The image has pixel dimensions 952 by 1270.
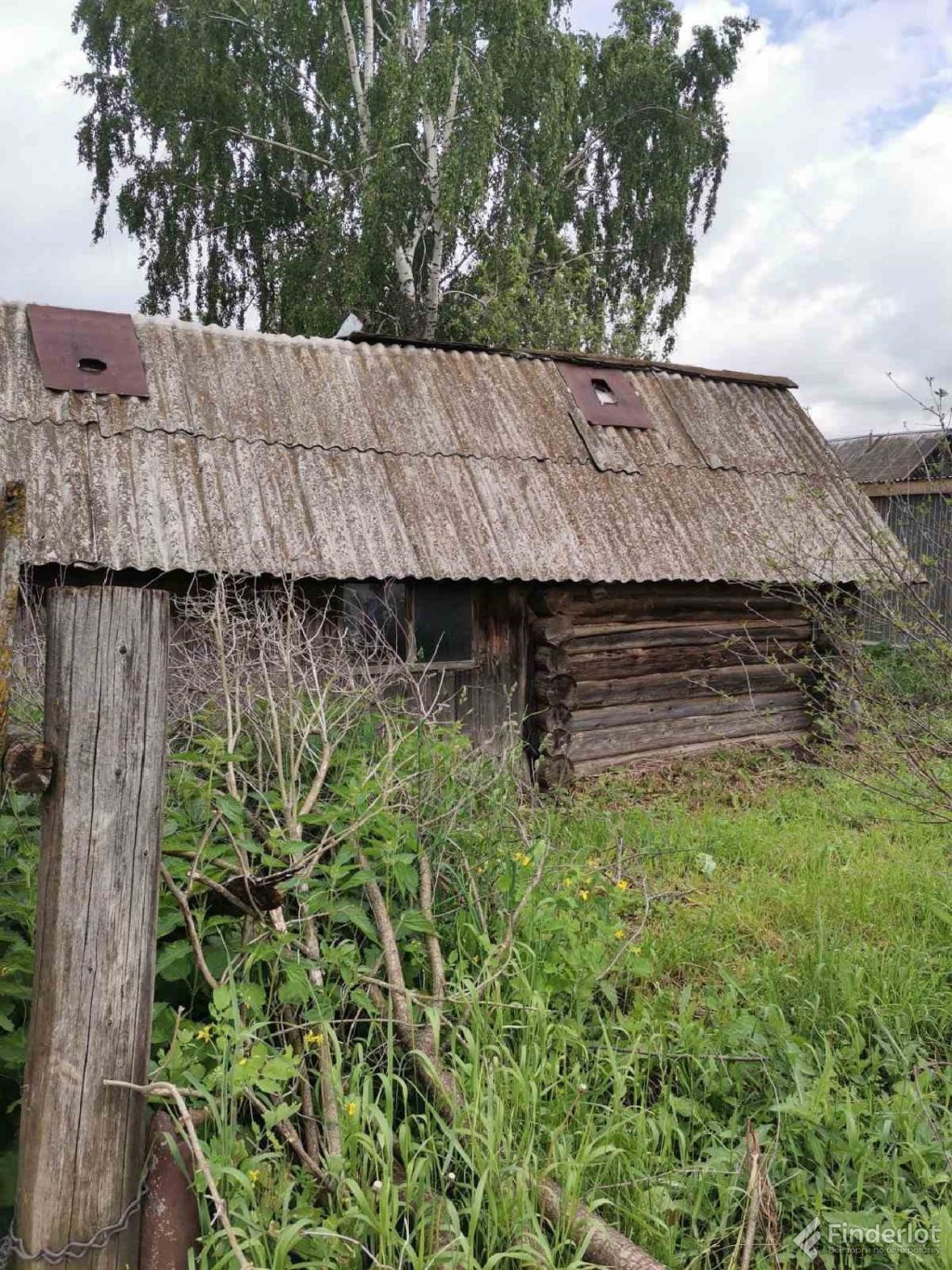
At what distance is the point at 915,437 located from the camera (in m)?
22.2

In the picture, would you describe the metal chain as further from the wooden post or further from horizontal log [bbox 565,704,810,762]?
horizontal log [bbox 565,704,810,762]

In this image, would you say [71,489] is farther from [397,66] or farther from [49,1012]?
[397,66]

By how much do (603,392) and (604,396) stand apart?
8 cm

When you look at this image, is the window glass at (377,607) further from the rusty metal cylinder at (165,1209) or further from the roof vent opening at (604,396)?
the rusty metal cylinder at (165,1209)

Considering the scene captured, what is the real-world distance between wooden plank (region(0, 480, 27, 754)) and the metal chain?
120 centimetres

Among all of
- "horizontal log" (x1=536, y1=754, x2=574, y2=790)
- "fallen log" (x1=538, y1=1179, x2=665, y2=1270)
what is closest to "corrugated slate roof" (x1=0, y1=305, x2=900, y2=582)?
"horizontal log" (x1=536, y1=754, x2=574, y2=790)

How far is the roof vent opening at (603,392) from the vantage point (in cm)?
1015

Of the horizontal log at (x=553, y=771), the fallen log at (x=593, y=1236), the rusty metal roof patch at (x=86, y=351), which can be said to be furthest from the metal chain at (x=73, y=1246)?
the rusty metal roof patch at (x=86, y=351)

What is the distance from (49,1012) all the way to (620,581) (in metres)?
6.68

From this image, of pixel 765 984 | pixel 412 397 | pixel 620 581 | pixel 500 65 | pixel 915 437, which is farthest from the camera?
pixel 915 437

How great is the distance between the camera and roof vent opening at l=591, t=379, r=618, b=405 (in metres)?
10.1

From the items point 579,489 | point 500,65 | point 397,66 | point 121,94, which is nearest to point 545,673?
point 579,489

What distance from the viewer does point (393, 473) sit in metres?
8.25

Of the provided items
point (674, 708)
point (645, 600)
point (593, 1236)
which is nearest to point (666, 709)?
point (674, 708)
